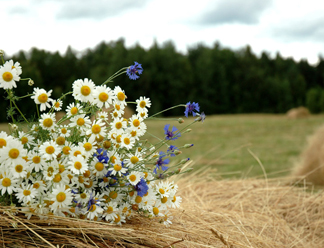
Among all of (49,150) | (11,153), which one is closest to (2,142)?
(11,153)

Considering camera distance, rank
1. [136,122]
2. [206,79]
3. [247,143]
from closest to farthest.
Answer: [136,122], [247,143], [206,79]

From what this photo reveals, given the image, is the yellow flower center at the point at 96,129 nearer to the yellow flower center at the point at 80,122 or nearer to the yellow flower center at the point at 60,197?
the yellow flower center at the point at 80,122

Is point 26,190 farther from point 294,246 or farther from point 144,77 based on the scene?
point 144,77

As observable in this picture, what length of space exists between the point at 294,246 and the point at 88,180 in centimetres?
128

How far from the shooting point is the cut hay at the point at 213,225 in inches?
47.7

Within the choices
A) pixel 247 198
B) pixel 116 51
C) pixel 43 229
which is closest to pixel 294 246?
pixel 247 198

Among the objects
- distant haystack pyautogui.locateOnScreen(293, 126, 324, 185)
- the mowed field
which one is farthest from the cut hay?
the mowed field

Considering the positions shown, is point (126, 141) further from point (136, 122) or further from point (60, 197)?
point (60, 197)

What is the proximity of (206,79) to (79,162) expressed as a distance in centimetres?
2900

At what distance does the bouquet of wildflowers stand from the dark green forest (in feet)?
78.9

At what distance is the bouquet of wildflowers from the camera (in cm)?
114

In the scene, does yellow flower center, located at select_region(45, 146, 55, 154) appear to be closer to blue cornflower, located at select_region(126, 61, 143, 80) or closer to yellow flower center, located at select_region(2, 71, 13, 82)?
yellow flower center, located at select_region(2, 71, 13, 82)

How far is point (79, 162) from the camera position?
112 cm

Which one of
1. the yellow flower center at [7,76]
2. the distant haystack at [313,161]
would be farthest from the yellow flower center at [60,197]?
the distant haystack at [313,161]
